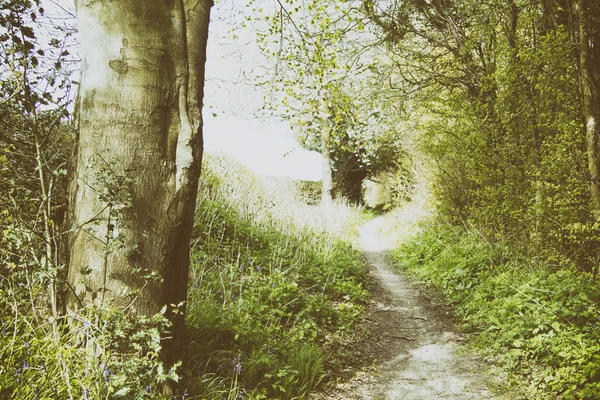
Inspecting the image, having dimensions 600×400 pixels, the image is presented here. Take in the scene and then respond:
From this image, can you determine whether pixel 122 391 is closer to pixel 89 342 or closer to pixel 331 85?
pixel 89 342

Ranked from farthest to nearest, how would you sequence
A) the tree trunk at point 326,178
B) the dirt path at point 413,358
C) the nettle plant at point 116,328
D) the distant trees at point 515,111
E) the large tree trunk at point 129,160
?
the tree trunk at point 326,178
the distant trees at point 515,111
the dirt path at point 413,358
the large tree trunk at point 129,160
the nettle plant at point 116,328

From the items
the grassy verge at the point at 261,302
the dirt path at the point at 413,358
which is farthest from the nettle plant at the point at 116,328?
the dirt path at the point at 413,358

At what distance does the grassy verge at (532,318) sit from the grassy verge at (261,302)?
165cm

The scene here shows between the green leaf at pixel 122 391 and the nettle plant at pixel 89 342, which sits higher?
the nettle plant at pixel 89 342

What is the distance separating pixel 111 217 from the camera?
97.9 inches

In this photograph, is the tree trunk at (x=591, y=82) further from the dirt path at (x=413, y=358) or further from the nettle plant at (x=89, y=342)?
the nettle plant at (x=89, y=342)

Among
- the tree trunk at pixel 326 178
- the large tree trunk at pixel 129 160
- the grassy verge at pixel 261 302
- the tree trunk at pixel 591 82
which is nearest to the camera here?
the large tree trunk at pixel 129 160

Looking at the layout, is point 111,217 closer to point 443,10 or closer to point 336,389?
point 336,389

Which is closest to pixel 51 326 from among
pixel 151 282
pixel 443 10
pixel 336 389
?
pixel 151 282

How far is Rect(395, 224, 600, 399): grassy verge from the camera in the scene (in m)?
3.42

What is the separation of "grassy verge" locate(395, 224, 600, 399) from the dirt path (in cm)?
31

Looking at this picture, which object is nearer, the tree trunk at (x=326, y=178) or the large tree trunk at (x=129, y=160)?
the large tree trunk at (x=129, y=160)

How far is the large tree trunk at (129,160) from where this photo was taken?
2.46 meters

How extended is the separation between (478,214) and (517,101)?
7.42ft
